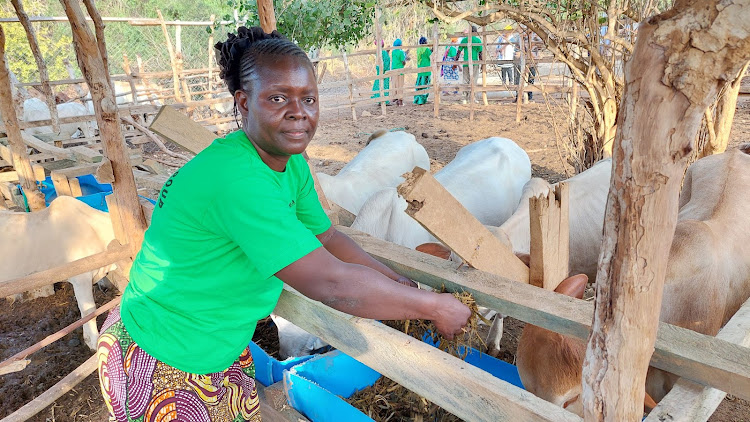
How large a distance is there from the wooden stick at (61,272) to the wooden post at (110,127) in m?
0.07

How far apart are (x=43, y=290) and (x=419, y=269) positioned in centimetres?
401

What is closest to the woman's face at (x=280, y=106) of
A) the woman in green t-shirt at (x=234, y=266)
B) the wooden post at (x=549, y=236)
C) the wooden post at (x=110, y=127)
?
the woman in green t-shirt at (x=234, y=266)

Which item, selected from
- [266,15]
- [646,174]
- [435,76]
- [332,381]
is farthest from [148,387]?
[435,76]

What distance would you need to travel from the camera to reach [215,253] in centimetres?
147

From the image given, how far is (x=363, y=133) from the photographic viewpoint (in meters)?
11.6

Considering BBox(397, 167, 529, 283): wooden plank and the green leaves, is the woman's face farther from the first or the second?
the green leaves

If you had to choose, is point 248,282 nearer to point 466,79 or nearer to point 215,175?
point 215,175

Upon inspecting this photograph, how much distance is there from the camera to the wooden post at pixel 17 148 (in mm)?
4578

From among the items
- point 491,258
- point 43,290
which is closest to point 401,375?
point 491,258

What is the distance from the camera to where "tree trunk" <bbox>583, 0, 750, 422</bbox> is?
0.71 metres

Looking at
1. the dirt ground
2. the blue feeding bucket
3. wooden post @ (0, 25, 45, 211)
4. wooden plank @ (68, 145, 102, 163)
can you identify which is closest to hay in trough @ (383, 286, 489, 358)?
the blue feeding bucket

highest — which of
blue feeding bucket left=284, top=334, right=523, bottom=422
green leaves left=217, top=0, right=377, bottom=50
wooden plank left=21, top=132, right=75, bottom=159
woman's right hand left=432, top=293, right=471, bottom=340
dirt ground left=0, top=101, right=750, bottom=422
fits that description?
green leaves left=217, top=0, right=377, bottom=50

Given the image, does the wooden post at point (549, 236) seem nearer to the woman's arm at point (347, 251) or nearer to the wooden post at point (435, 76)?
the woman's arm at point (347, 251)

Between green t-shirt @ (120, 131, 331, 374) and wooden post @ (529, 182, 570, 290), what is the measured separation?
2.44ft
